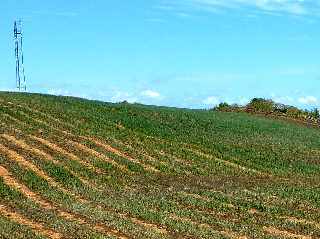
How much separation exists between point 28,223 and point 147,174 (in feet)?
55.6

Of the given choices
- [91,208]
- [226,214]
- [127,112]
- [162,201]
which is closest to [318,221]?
[226,214]

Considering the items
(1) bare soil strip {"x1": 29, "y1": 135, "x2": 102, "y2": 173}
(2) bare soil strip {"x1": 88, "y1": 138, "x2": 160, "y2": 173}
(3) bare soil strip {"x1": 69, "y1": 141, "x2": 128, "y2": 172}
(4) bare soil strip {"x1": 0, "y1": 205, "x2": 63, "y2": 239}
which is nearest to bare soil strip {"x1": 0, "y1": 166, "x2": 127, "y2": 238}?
(4) bare soil strip {"x1": 0, "y1": 205, "x2": 63, "y2": 239}

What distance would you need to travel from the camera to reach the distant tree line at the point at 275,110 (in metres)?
90.8

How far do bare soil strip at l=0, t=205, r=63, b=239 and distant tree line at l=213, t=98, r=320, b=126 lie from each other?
65636 millimetres

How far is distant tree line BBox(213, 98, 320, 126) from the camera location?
298 feet

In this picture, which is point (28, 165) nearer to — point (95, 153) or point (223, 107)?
point (95, 153)

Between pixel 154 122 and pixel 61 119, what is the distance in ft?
33.6

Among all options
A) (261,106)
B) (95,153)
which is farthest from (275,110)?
(95,153)

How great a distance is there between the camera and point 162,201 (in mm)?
31922

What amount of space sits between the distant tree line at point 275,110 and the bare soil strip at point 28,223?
215ft

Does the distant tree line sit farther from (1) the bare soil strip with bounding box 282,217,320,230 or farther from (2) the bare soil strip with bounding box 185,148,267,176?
(1) the bare soil strip with bounding box 282,217,320,230

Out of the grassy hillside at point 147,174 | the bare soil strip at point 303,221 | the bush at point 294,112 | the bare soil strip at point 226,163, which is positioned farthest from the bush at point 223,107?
the bare soil strip at point 303,221

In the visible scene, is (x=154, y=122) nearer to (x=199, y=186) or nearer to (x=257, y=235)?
(x=199, y=186)

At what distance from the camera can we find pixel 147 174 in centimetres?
4197
